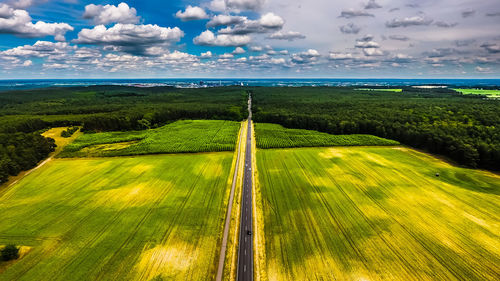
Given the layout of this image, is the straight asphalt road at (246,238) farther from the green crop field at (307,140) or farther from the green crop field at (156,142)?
the green crop field at (307,140)

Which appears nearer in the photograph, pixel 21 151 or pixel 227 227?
pixel 227 227

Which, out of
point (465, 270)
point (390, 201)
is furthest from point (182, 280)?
point (390, 201)

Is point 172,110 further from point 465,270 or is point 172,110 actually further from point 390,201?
point 465,270

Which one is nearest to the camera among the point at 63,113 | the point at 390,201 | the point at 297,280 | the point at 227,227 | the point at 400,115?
the point at 297,280

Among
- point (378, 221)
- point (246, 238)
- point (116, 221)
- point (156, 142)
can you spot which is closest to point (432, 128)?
point (378, 221)

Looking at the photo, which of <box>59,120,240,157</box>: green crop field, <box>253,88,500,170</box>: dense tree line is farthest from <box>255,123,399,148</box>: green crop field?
<box>59,120,240,157</box>: green crop field

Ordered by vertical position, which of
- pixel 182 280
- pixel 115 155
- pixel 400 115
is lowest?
pixel 182 280

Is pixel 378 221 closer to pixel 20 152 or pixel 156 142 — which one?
pixel 156 142
